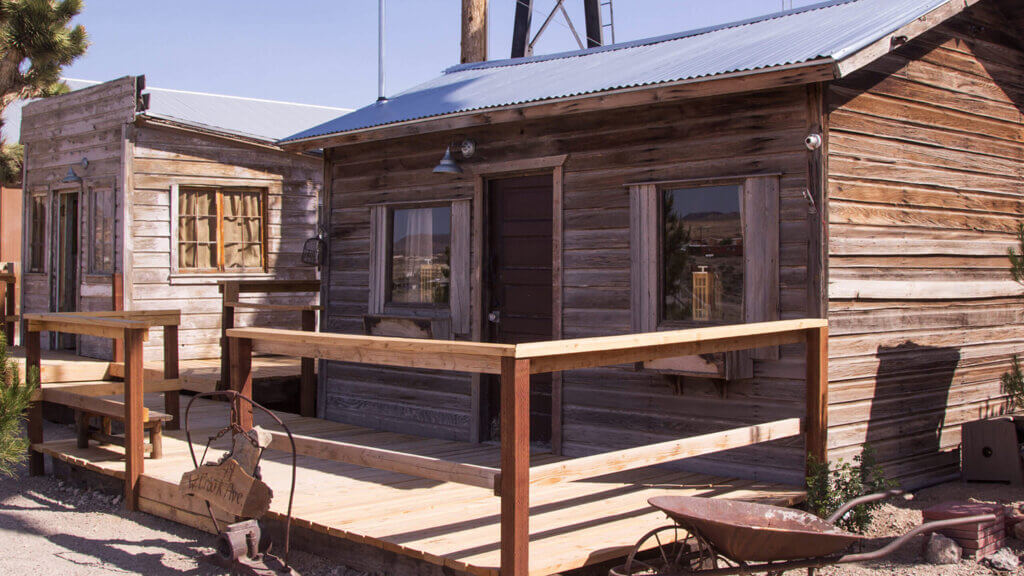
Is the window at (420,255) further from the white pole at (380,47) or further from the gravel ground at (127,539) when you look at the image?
the gravel ground at (127,539)

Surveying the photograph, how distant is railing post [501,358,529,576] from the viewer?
4379mm

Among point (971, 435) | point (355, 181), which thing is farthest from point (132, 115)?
point (971, 435)

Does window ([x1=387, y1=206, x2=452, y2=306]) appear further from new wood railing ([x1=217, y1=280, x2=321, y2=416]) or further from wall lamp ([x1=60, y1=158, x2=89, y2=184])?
wall lamp ([x1=60, y1=158, x2=89, y2=184])

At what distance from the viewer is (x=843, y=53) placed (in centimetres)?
591

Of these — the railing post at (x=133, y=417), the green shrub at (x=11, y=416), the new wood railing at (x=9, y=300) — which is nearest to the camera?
the green shrub at (x=11, y=416)

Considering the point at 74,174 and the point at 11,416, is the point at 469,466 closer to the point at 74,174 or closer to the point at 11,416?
the point at 11,416

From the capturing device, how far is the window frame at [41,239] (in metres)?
14.2

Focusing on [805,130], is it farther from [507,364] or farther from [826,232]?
[507,364]

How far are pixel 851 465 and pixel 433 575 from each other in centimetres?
314

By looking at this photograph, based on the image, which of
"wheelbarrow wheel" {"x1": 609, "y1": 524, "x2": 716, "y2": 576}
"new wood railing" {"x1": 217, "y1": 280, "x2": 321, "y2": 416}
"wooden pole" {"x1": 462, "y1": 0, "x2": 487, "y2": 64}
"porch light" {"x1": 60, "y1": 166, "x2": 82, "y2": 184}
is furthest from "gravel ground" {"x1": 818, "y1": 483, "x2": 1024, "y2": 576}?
"porch light" {"x1": 60, "y1": 166, "x2": 82, "y2": 184}

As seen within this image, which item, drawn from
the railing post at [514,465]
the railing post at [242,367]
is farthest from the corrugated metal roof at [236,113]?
the railing post at [514,465]

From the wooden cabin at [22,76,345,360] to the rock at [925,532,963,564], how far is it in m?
10.0

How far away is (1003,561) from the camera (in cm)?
546

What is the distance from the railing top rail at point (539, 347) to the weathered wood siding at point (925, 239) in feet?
2.67
